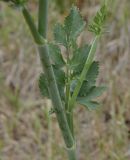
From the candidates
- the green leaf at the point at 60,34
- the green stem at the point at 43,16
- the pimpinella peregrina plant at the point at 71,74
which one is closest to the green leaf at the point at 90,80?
the pimpinella peregrina plant at the point at 71,74

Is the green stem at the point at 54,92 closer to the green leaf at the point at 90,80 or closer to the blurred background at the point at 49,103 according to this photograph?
the green leaf at the point at 90,80

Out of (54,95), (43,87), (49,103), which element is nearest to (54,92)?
(54,95)

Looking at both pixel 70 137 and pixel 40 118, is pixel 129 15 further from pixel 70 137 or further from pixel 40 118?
pixel 70 137

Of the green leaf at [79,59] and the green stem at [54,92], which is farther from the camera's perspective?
the green leaf at [79,59]

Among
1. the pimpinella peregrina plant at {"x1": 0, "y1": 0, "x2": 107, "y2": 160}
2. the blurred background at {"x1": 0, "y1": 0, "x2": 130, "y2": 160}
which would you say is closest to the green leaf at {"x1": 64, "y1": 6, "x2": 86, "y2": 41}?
the pimpinella peregrina plant at {"x1": 0, "y1": 0, "x2": 107, "y2": 160}

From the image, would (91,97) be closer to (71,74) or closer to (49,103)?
(71,74)

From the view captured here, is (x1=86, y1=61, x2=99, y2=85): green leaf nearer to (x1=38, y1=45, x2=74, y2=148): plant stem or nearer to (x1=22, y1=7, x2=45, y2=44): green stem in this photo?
(x1=38, y1=45, x2=74, y2=148): plant stem

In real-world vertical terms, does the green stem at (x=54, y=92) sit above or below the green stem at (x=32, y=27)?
below
